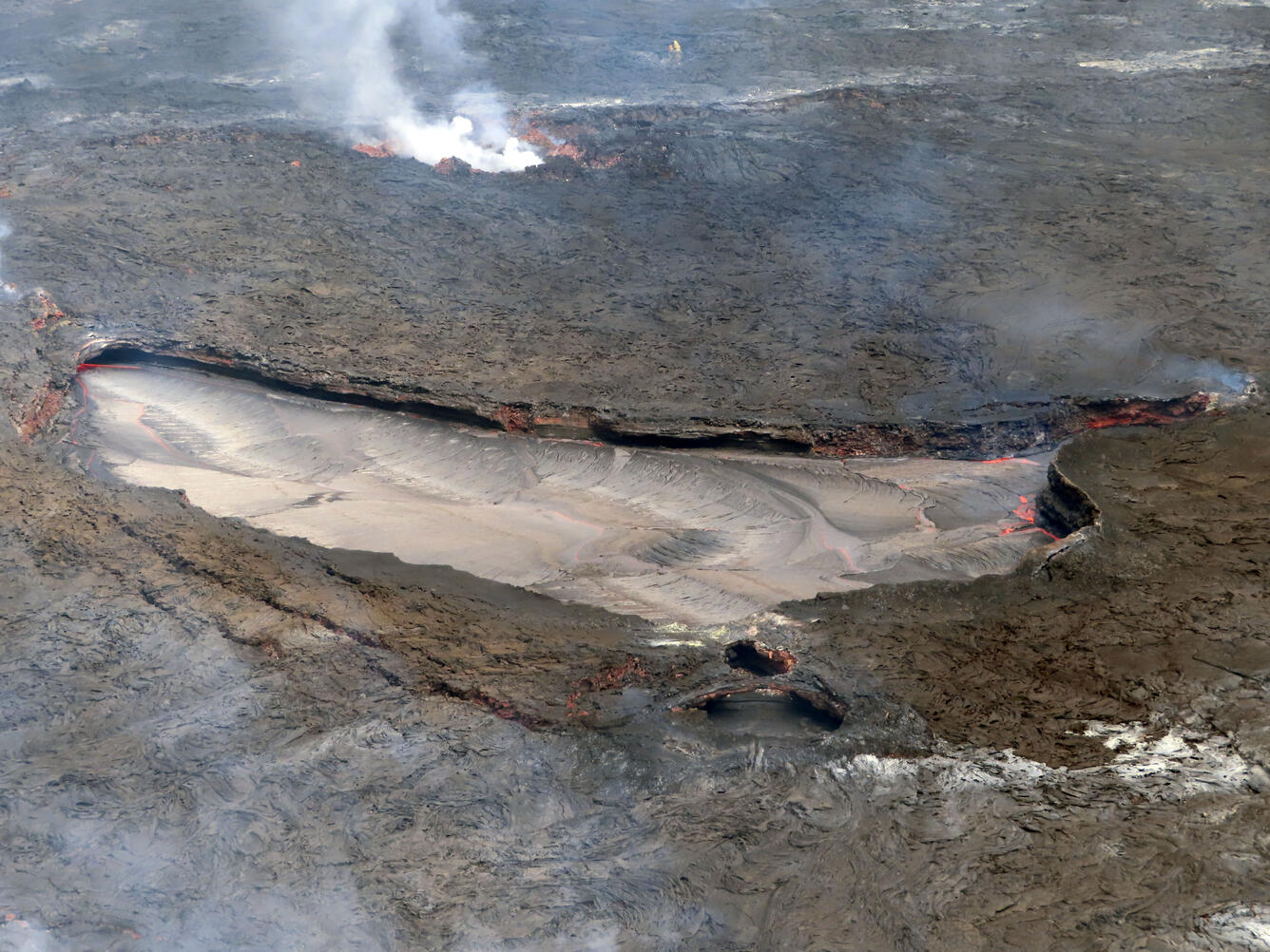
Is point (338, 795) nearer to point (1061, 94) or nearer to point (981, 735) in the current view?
point (981, 735)

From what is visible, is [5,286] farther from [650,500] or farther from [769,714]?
[769,714]

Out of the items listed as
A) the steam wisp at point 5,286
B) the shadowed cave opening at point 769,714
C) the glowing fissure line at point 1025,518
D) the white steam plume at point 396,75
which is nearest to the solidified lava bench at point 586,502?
the glowing fissure line at point 1025,518

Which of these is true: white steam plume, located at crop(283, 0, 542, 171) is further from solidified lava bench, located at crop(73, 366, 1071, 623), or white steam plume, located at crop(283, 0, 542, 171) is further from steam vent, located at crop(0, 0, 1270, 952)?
solidified lava bench, located at crop(73, 366, 1071, 623)

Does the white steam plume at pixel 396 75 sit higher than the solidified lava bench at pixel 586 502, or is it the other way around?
the white steam plume at pixel 396 75

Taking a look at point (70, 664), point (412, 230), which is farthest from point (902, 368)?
point (70, 664)

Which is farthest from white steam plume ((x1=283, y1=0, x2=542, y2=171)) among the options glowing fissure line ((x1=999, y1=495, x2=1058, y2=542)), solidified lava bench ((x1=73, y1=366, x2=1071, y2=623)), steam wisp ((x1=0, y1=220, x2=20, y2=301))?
glowing fissure line ((x1=999, y1=495, x2=1058, y2=542))

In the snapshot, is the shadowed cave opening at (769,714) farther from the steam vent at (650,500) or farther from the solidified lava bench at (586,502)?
the solidified lava bench at (586,502)

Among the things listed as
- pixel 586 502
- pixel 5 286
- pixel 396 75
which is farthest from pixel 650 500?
pixel 396 75
